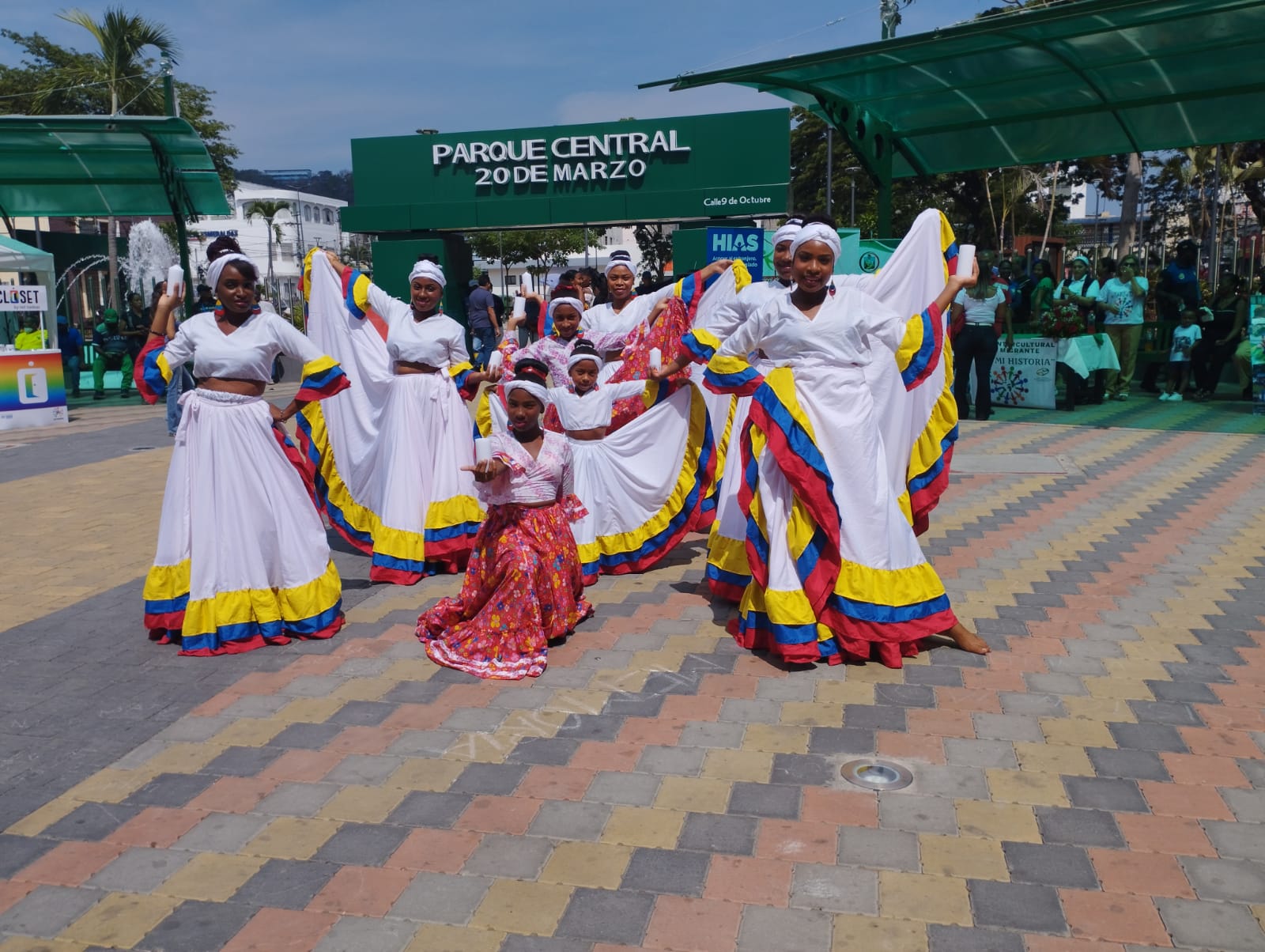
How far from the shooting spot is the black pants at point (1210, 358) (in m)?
14.9

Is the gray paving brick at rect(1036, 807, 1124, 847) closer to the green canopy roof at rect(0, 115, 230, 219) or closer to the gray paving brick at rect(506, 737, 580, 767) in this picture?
the gray paving brick at rect(506, 737, 580, 767)

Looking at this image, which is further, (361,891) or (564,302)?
(564,302)

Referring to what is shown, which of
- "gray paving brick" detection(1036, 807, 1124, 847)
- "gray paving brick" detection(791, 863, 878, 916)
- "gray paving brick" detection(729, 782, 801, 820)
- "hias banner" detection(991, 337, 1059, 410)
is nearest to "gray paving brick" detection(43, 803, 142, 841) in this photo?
"gray paving brick" detection(729, 782, 801, 820)

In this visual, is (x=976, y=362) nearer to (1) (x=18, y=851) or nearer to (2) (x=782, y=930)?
(2) (x=782, y=930)

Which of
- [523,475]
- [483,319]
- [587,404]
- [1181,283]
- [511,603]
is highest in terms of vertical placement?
[1181,283]

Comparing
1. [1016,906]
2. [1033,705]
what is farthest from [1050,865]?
[1033,705]

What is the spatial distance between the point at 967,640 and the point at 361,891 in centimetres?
305

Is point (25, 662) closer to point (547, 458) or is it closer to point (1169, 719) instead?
point (547, 458)

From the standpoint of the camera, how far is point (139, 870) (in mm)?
3178

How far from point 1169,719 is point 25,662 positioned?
5146 millimetres

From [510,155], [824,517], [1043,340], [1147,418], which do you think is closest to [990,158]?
[1043,340]

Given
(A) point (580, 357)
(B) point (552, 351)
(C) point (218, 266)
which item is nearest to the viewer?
(C) point (218, 266)

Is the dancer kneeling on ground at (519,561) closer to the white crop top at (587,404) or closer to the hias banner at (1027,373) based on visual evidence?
the white crop top at (587,404)

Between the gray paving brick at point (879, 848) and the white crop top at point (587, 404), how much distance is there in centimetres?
360
